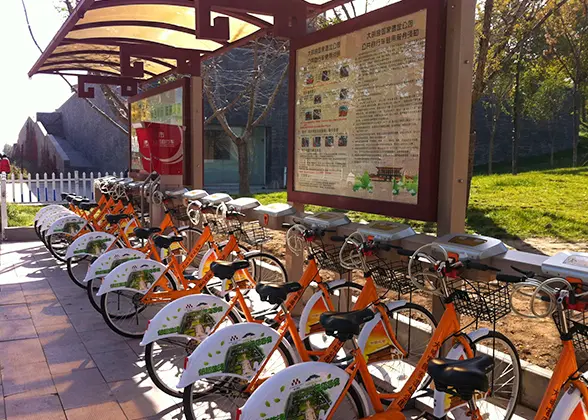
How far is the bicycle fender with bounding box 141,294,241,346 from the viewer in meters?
3.30

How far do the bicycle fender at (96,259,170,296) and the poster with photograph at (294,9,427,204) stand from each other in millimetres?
1365

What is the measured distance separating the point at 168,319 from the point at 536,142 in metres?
23.5

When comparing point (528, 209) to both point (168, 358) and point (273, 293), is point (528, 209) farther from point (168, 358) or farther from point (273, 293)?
point (273, 293)

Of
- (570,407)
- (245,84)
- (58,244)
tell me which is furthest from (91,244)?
(245,84)

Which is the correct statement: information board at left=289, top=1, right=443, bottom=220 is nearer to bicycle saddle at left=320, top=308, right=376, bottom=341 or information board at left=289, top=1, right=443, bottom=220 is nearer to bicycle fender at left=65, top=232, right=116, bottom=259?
bicycle saddle at left=320, top=308, right=376, bottom=341

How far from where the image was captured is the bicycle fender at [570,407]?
6.98 ft

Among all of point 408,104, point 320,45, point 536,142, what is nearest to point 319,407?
point 408,104

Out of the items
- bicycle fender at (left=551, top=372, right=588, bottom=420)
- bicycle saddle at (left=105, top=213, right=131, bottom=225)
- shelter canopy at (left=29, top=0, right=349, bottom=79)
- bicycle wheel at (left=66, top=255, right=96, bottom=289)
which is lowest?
bicycle wheel at (left=66, top=255, right=96, bottom=289)

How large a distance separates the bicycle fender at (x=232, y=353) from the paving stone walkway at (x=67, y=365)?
0.66 m

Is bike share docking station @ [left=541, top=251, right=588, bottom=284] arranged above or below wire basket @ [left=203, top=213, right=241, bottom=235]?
above

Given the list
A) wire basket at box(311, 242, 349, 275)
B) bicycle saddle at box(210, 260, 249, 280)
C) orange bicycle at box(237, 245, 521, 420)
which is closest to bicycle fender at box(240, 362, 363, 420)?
orange bicycle at box(237, 245, 521, 420)

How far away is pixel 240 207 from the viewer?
4793mm

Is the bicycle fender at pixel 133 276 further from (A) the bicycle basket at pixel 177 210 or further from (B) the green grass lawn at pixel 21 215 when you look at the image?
(B) the green grass lawn at pixel 21 215

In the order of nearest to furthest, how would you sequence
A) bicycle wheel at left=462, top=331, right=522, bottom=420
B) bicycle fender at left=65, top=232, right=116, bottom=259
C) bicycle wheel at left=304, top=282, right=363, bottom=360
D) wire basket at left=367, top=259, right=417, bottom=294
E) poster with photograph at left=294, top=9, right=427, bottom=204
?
bicycle wheel at left=462, top=331, right=522, bottom=420, wire basket at left=367, top=259, right=417, bottom=294, poster with photograph at left=294, top=9, right=427, bottom=204, bicycle wheel at left=304, top=282, right=363, bottom=360, bicycle fender at left=65, top=232, right=116, bottom=259
